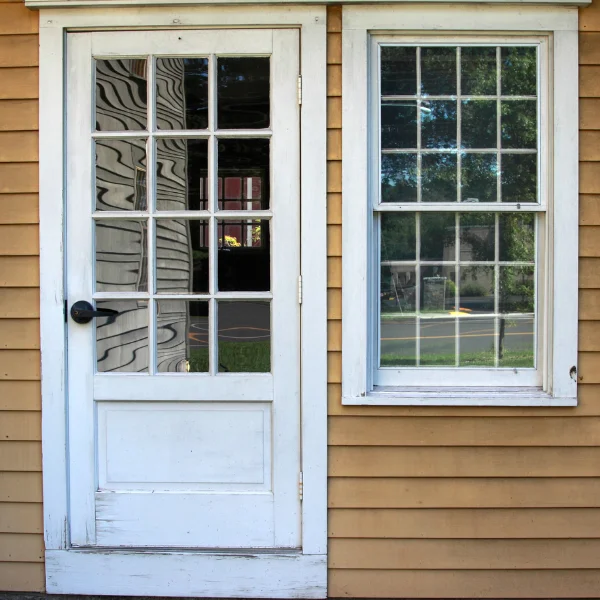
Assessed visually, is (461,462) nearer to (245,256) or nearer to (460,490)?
(460,490)

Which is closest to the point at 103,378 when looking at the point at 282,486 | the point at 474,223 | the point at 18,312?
the point at 18,312

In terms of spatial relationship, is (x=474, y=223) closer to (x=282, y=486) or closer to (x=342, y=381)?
(x=342, y=381)

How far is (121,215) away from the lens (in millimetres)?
2621

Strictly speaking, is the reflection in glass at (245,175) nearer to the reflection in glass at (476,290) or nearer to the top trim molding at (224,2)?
the top trim molding at (224,2)

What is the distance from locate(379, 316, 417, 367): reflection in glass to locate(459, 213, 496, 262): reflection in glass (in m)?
0.38

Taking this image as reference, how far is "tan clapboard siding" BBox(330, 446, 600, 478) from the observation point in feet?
8.48

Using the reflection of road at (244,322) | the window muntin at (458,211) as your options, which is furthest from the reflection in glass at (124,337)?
the window muntin at (458,211)

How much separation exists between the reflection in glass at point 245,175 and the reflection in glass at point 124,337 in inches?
23.1

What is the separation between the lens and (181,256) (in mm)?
2621

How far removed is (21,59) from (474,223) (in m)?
2.03

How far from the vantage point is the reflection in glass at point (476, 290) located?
2635mm

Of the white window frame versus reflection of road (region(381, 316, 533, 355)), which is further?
reflection of road (region(381, 316, 533, 355))

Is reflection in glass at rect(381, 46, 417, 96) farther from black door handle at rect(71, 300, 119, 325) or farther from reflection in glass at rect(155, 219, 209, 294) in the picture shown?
black door handle at rect(71, 300, 119, 325)

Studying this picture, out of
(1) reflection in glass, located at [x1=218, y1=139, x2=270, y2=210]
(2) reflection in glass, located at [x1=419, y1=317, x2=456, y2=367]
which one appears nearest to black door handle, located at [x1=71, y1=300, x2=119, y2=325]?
(1) reflection in glass, located at [x1=218, y1=139, x2=270, y2=210]
